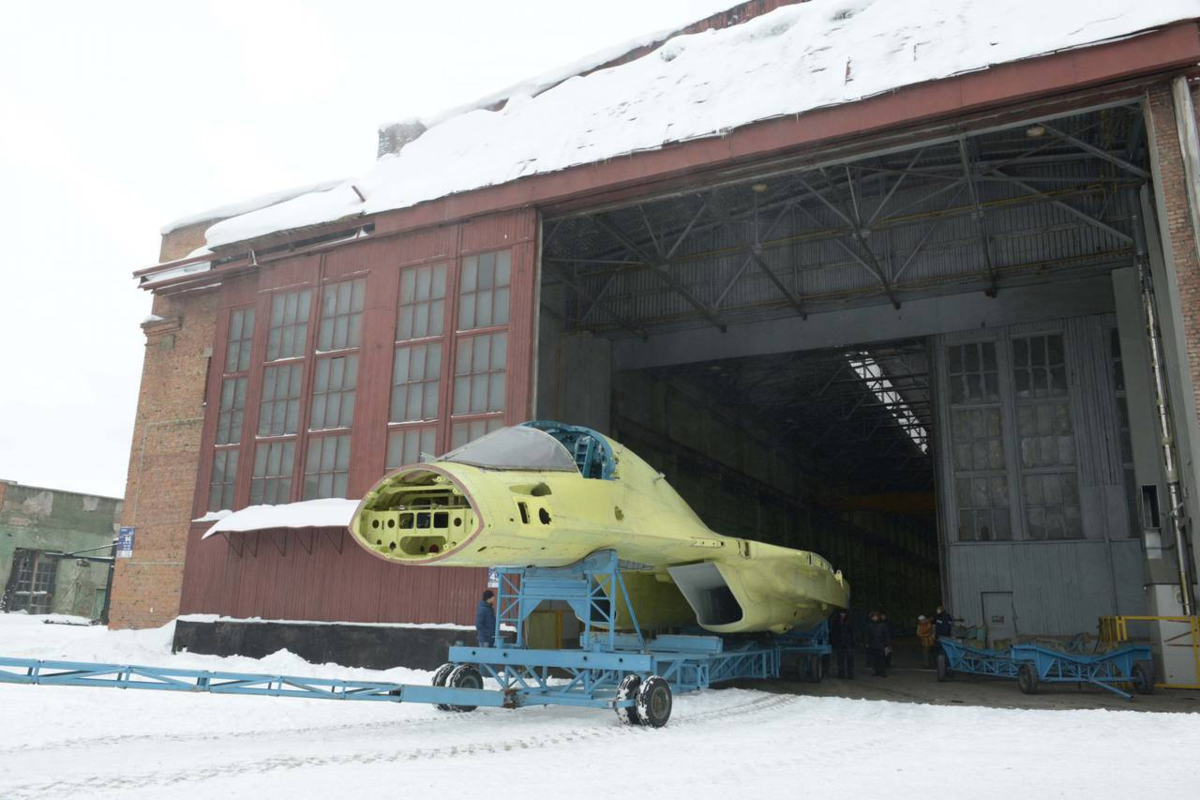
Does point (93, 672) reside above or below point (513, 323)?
below

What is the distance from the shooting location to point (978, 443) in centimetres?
2203

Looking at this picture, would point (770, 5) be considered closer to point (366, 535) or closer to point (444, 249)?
point (444, 249)

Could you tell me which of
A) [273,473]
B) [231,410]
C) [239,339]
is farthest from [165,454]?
[273,473]

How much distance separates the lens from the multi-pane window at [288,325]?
1888 cm

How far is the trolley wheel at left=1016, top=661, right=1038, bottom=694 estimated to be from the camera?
45.1ft

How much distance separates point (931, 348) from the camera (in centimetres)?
2295

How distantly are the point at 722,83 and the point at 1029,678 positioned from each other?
1152 cm

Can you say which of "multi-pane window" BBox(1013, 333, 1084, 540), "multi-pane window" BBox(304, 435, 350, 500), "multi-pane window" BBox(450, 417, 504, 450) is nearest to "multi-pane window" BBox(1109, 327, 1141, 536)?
"multi-pane window" BBox(1013, 333, 1084, 540)

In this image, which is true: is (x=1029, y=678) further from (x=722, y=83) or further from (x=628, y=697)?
(x=722, y=83)

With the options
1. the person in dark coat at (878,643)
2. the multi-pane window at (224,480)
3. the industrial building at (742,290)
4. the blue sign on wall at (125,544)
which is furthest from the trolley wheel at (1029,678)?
the blue sign on wall at (125,544)

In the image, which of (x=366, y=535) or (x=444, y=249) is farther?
(x=444, y=249)

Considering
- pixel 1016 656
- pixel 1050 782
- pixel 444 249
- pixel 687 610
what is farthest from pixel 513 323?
pixel 1050 782

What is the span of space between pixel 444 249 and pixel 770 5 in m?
8.54

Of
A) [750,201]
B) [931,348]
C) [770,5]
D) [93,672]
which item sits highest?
[770,5]
